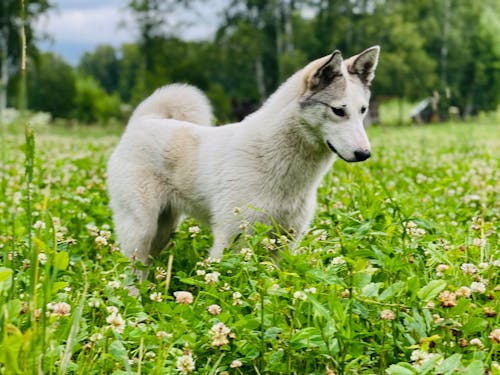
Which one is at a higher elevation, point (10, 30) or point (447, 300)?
point (10, 30)

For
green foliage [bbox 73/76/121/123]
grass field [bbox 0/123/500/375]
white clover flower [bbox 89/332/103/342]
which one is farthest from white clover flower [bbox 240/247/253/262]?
green foliage [bbox 73/76/121/123]

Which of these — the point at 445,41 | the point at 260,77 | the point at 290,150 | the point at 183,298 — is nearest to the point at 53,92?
the point at 260,77

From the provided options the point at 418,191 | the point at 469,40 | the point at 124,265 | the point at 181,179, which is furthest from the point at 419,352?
the point at 469,40

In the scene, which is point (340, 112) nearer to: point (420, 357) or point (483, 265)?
point (483, 265)

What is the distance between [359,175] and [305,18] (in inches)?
1471

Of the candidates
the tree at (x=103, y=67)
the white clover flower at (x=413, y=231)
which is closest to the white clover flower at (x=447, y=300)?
the white clover flower at (x=413, y=231)

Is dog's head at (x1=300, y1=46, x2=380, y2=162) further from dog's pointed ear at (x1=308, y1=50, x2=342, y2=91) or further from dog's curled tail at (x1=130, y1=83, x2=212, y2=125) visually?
dog's curled tail at (x1=130, y1=83, x2=212, y2=125)

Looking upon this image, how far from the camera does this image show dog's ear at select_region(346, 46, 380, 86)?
4.04 metres

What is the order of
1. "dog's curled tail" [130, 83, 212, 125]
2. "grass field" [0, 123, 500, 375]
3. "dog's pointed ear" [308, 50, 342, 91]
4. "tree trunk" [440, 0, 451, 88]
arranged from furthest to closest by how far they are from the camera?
"tree trunk" [440, 0, 451, 88] < "dog's curled tail" [130, 83, 212, 125] < "dog's pointed ear" [308, 50, 342, 91] < "grass field" [0, 123, 500, 375]

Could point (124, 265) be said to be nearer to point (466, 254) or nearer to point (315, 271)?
point (315, 271)

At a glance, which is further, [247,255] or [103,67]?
[103,67]

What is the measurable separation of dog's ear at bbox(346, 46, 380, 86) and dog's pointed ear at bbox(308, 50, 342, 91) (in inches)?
9.1

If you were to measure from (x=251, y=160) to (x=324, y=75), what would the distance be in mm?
742

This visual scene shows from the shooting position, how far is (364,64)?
4.07 metres
